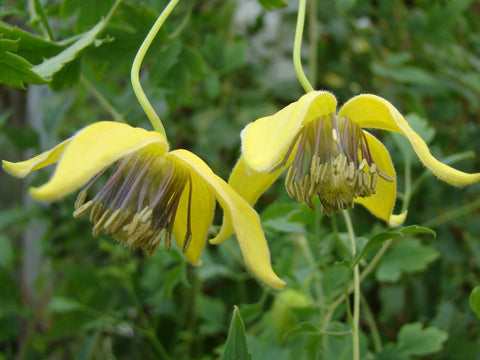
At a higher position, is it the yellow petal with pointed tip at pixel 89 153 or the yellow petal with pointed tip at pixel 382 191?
the yellow petal with pointed tip at pixel 89 153

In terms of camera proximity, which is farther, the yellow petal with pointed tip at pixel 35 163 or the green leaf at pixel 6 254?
the green leaf at pixel 6 254

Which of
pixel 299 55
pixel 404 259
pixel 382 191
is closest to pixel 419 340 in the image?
pixel 404 259

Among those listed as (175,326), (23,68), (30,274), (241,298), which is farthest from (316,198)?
(30,274)

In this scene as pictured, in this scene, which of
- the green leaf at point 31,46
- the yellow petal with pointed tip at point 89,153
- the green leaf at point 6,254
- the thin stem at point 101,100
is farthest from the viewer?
the green leaf at point 6,254

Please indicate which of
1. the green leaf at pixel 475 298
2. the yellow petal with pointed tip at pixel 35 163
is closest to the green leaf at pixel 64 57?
the yellow petal with pointed tip at pixel 35 163

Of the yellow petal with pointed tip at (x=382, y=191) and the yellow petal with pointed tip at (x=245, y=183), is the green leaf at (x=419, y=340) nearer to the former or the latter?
the yellow petal with pointed tip at (x=382, y=191)

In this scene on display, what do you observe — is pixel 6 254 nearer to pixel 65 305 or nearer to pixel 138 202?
pixel 65 305

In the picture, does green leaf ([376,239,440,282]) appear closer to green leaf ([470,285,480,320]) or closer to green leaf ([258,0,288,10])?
green leaf ([470,285,480,320])

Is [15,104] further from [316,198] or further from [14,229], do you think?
[316,198]
